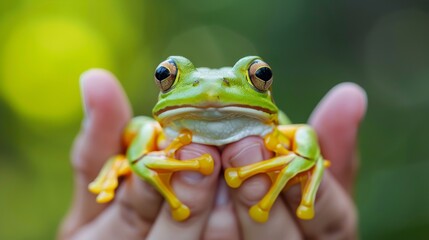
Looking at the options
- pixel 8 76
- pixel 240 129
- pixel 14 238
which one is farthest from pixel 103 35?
pixel 240 129

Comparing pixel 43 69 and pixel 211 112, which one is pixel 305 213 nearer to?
pixel 211 112

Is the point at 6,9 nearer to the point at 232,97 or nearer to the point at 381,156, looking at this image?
the point at 381,156

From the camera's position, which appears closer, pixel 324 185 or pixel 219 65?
pixel 324 185

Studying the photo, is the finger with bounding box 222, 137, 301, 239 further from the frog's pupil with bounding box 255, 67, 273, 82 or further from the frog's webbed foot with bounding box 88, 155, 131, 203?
the frog's webbed foot with bounding box 88, 155, 131, 203

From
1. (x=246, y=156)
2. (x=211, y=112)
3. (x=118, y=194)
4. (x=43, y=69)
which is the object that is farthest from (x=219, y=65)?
(x=211, y=112)

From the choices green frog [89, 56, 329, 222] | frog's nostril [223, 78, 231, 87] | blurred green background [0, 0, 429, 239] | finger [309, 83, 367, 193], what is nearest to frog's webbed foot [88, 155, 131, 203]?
green frog [89, 56, 329, 222]

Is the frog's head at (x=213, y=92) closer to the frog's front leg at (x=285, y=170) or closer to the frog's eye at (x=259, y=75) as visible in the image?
the frog's eye at (x=259, y=75)

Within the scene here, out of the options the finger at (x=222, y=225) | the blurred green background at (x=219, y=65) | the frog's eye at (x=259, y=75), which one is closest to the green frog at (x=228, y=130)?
the frog's eye at (x=259, y=75)

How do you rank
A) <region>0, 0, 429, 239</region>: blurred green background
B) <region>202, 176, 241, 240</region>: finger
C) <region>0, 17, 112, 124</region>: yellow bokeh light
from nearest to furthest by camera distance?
1. <region>202, 176, 241, 240</region>: finger
2. <region>0, 0, 429, 239</region>: blurred green background
3. <region>0, 17, 112, 124</region>: yellow bokeh light
